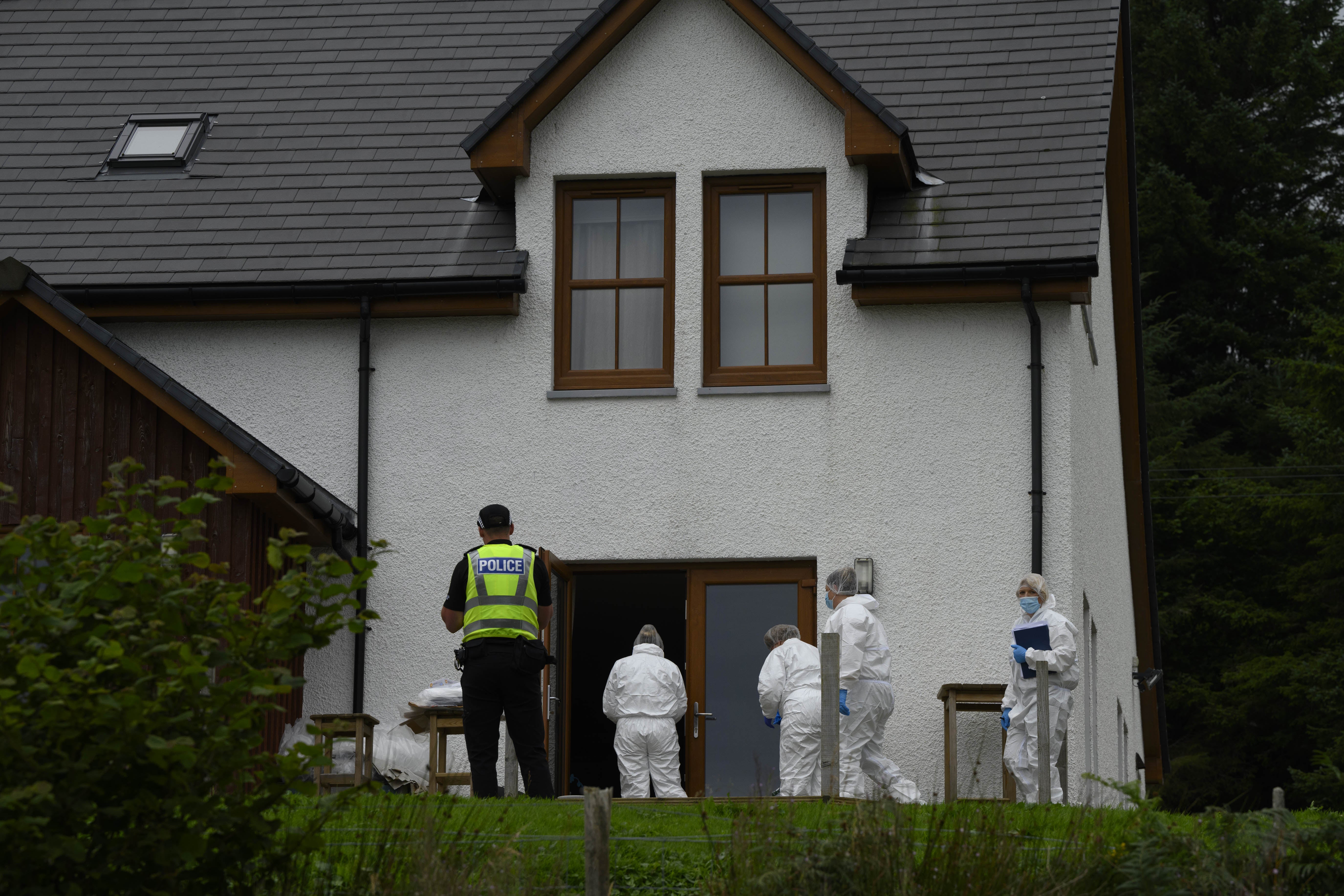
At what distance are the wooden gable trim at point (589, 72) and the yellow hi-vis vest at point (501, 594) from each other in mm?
4280

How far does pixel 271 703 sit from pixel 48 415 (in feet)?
26.6

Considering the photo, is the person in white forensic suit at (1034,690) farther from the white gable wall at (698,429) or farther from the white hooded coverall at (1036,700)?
the white gable wall at (698,429)

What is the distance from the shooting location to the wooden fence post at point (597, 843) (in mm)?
7211

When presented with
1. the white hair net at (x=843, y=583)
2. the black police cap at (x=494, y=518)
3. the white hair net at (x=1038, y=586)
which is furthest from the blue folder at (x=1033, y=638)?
the black police cap at (x=494, y=518)

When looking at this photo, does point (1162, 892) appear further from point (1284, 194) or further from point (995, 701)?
point (1284, 194)

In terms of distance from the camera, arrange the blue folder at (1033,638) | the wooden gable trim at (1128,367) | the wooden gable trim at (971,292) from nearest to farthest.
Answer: the blue folder at (1033,638) → the wooden gable trim at (971,292) → the wooden gable trim at (1128,367)

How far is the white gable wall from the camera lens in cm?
1388

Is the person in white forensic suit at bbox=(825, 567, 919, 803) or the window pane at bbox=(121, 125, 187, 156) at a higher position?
the window pane at bbox=(121, 125, 187, 156)

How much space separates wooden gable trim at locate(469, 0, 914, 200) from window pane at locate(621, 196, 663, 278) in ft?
2.94

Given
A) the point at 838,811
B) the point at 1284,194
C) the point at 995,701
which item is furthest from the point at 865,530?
the point at 1284,194

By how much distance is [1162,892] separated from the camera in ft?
22.8

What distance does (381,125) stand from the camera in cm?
1661

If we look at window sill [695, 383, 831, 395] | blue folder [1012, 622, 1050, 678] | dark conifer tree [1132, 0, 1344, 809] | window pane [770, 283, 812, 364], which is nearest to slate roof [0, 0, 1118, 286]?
window pane [770, 283, 812, 364]

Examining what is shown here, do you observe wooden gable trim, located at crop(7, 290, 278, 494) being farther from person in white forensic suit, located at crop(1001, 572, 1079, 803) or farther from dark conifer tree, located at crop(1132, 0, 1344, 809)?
dark conifer tree, located at crop(1132, 0, 1344, 809)
